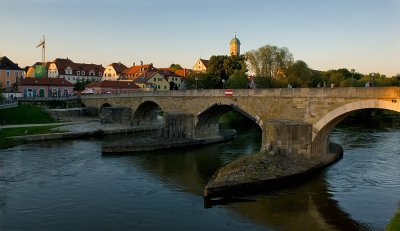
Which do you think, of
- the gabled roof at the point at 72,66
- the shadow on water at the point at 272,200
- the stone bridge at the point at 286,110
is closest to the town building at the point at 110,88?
the gabled roof at the point at 72,66

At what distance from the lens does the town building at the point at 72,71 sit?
10931 cm

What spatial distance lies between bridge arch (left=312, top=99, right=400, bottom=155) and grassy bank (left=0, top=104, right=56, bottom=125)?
4121 cm

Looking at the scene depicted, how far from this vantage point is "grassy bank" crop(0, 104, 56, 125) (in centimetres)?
5184

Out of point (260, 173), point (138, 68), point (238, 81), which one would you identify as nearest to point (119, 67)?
point (138, 68)

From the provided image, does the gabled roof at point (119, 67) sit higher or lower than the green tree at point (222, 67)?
higher

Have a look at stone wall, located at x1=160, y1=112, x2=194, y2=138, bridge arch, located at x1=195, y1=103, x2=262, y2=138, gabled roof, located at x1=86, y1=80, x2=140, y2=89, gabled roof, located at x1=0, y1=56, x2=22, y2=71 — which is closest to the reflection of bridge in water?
bridge arch, located at x1=195, y1=103, x2=262, y2=138

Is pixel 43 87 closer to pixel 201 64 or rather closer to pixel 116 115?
pixel 116 115

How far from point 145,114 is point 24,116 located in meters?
17.7

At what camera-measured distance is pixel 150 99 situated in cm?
5153

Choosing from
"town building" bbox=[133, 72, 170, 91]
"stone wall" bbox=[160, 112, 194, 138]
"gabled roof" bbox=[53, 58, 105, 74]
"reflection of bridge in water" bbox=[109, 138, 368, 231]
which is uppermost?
"gabled roof" bbox=[53, 58, 105, 74]

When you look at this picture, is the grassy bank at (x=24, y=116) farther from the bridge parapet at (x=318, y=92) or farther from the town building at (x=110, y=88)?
the bridge parapet at (x=318, y=92)

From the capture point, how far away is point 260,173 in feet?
81.1

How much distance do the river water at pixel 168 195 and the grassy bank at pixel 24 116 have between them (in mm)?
17503

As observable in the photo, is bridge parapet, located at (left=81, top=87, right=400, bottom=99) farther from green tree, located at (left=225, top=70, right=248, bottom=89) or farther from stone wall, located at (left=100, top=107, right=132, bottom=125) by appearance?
green tree, located at (left=225, top=70, right=248, bottom=89)
